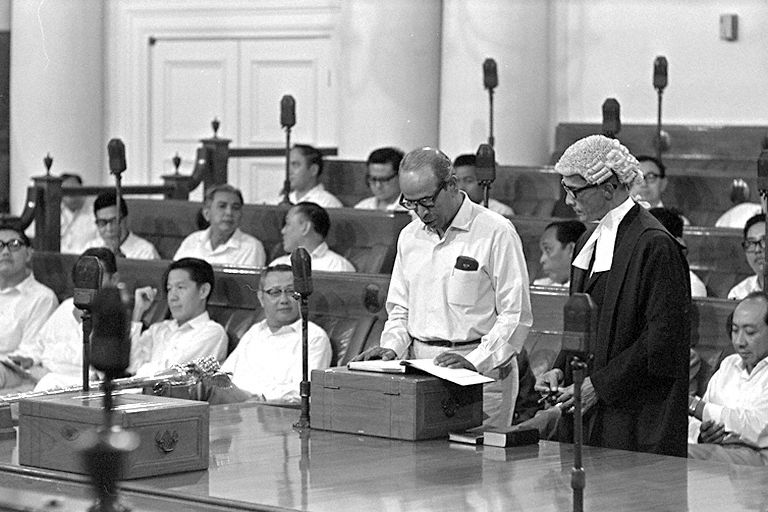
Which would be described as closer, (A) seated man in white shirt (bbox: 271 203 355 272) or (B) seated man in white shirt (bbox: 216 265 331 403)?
(B) seated man in white shirt (bbox: 216 265 331 403)

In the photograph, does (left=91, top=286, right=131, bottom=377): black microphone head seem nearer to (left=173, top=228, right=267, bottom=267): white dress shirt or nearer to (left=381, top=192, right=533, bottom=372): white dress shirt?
(left=381, top=192, right=533, bottom=372): white dress shirt

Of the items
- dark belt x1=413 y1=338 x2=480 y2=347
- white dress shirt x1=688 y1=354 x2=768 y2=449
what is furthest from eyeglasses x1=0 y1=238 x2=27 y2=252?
white dress shirt x1=688 y1=354 x2=768 y2=449

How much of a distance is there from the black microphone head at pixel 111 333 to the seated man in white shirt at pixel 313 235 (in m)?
5.97

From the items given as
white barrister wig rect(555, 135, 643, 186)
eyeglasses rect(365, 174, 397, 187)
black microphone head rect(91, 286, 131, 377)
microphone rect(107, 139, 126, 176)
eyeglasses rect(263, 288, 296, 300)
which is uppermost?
microphone rect(107, 139, 126, 176)

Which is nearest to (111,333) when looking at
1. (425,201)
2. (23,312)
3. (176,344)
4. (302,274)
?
(302,274)

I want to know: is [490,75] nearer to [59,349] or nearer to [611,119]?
[611,119]

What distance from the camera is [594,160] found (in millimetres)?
4016

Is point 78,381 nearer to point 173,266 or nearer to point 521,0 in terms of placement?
point 173,266

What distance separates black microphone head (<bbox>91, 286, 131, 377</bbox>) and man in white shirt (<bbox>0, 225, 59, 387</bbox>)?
6055mm

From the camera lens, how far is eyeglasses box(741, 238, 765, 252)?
6.62 meters

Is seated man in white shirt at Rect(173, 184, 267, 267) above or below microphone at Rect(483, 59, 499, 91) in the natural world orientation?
below

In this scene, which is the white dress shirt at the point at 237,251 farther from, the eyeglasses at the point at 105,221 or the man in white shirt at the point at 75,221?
the man in white shirt at the point at 75,221

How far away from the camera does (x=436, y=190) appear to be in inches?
179

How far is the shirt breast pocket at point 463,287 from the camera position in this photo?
184 inches
